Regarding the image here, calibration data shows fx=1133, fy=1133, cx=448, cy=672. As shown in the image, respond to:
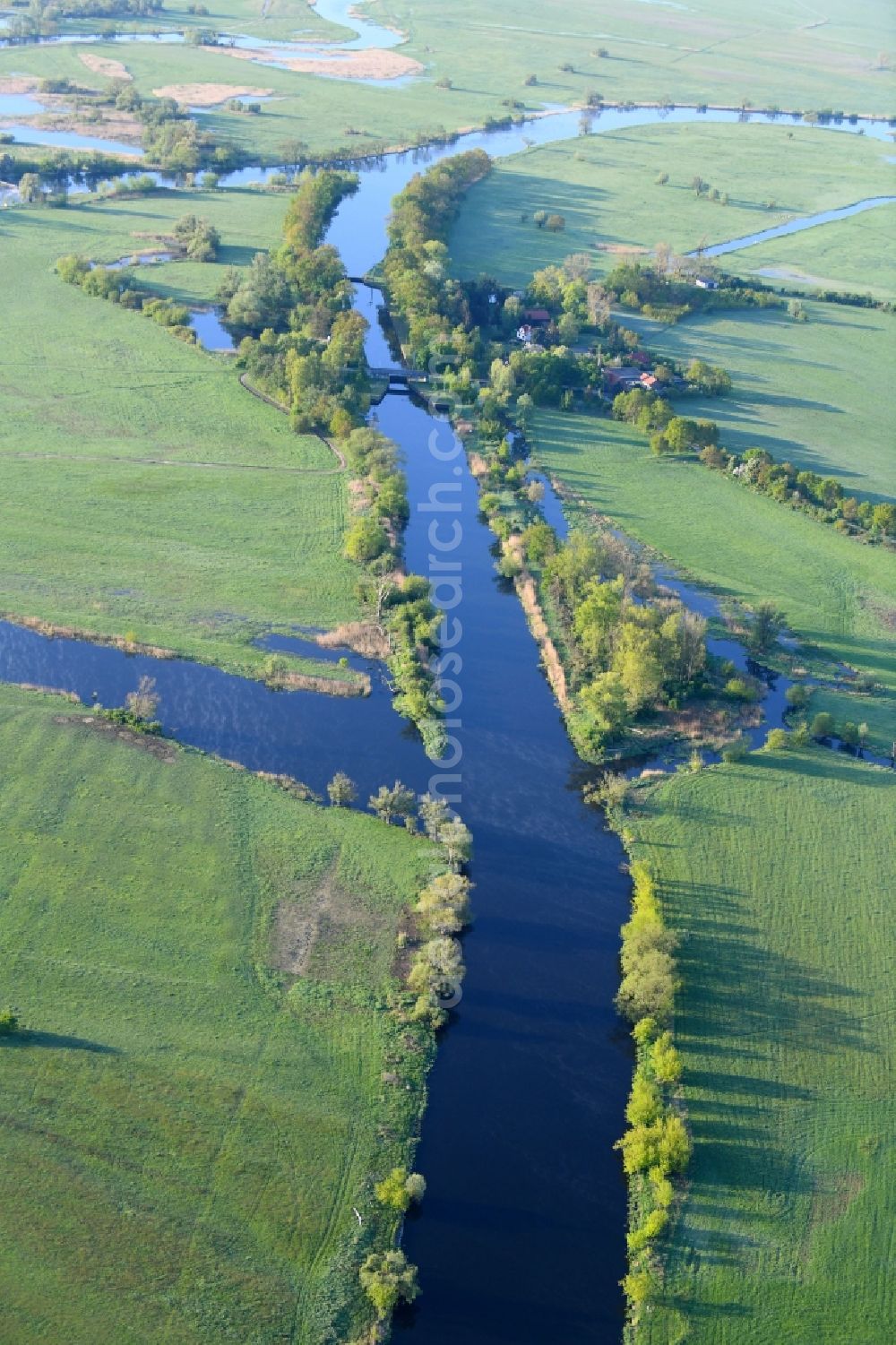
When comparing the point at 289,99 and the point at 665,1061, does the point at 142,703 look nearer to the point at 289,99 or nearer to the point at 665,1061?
the point at 665,1061

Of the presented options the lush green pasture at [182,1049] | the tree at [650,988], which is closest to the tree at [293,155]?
the lush green pasture at [182,1049]

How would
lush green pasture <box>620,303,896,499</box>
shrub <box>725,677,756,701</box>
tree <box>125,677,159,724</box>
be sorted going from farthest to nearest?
lush green pasture <box>620,303,896,499</box>
shrub <box>725,677,756,701</box>
tree <box>125,677,159,724</box>

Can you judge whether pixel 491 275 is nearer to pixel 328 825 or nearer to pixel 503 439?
pixel 503 439

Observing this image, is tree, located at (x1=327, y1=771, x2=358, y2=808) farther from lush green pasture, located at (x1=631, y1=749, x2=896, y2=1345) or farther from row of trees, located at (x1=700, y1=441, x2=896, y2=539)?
row of trees, located at (x1=700, y1=441, x2=896, y2=539)

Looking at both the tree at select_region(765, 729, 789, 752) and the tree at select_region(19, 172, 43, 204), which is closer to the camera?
the tree at select_region(765, 729, 789, 752)

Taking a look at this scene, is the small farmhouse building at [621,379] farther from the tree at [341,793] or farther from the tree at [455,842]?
the tree at [455,842]

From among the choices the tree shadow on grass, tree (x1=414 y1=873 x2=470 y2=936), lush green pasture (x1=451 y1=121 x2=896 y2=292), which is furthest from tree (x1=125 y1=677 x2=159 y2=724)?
lush green pasture (x1=451 y1=121 x2=896 y2=292)

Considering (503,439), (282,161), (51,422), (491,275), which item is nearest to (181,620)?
(51,422)

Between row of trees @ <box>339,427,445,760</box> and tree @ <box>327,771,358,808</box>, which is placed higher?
row of trees @ <box>339,427,445,760</box>
